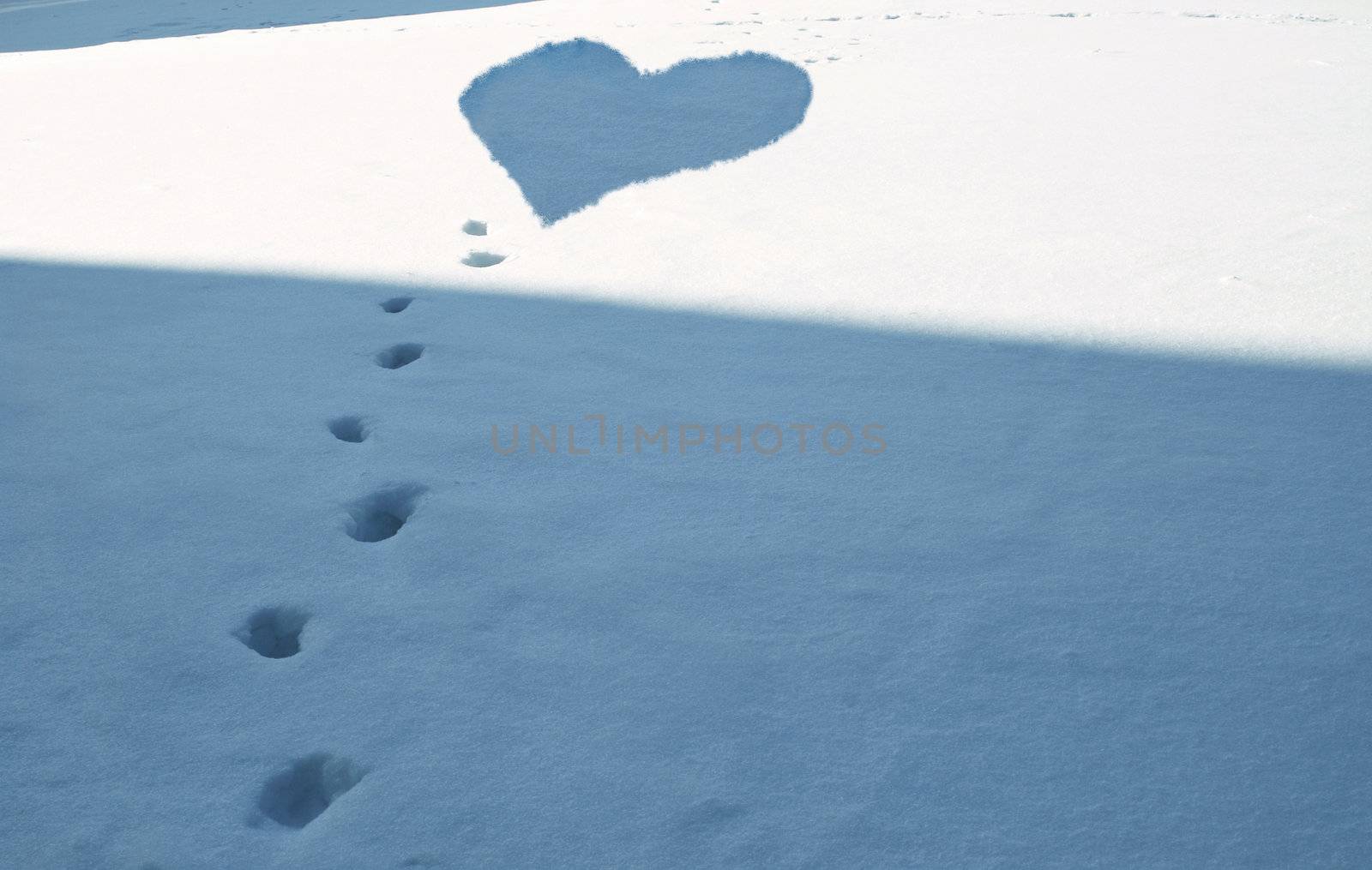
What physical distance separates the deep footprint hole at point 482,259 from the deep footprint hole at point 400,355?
351 millimetres

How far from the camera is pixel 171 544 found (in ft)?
4.22

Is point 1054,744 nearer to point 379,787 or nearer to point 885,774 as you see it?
point 885,774

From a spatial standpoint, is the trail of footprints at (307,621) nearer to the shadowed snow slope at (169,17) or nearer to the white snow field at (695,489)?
the white snow field at (695,489)

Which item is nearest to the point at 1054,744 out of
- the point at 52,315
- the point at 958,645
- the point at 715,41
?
the point at 958,645

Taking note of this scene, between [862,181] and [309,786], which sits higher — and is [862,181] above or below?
above

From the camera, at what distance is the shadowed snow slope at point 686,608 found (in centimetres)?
94

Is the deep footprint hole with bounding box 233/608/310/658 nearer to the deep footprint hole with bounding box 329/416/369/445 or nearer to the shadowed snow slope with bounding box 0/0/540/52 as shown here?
the deep footprint hole with bounding box 329/416/369/445

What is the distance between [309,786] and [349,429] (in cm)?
64

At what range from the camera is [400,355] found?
1.73m

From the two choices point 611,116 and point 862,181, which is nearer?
point 862,181

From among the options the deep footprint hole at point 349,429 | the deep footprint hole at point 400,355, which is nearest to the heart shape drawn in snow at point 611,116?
the deep footprint hole at point 400,355

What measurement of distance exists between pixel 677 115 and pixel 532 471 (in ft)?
4.88

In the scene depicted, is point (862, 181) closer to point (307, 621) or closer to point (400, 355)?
point (400, 355)

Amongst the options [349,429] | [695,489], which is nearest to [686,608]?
[695,489]
